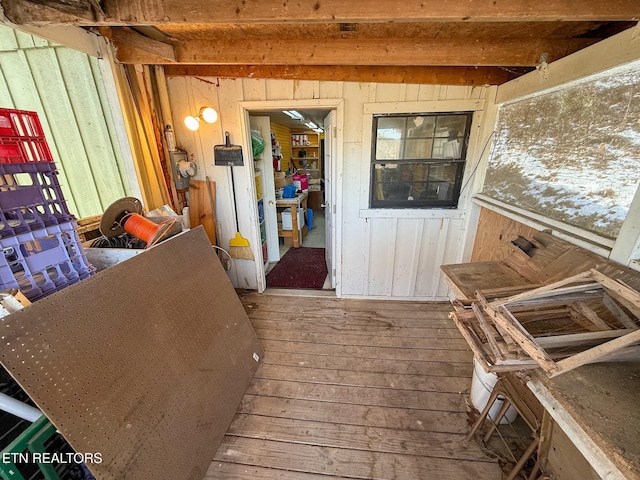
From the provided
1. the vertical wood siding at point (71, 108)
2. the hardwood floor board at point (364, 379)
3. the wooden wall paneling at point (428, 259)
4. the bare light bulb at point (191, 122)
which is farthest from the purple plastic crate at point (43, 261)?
the wooden wall paneling at point (428, 259)

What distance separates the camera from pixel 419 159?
2.43 metres

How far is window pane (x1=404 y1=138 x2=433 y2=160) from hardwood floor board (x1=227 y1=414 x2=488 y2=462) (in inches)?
88.9

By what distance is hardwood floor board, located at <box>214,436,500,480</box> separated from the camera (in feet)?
4.42

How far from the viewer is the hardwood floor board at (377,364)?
1.95 meters

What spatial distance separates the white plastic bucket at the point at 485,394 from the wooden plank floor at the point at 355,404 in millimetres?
136

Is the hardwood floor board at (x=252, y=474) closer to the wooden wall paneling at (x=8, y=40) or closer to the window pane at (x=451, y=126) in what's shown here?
the window pane at (x=451, y=126)

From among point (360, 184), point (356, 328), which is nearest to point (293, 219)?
point (360, 184)

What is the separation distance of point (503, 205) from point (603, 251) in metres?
0.84

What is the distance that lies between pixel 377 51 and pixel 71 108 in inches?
91.7

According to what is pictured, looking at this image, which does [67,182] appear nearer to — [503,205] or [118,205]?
[118,205]

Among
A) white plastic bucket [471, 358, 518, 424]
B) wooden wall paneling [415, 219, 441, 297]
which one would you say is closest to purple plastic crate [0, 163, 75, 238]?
white plastic bucket [471, 358, 518, 424]

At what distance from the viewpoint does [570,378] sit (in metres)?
0.80

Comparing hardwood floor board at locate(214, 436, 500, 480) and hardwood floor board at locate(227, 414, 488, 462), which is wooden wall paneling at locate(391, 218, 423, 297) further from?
hardwood floor board at locate(214, 436, 500, 480)

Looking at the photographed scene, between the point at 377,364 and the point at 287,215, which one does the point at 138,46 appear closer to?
the point at 287,215
